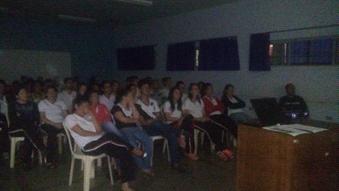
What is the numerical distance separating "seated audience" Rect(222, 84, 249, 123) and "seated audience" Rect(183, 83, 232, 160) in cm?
67

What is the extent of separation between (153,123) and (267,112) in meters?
2.26

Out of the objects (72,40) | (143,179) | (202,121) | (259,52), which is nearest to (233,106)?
(202,121)

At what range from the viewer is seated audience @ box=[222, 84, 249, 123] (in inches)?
227

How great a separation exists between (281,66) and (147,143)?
3.10 meters

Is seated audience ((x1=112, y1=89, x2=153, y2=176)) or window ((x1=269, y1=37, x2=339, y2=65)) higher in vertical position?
window ((x1=269, y1=37, x2=339, y2=65))

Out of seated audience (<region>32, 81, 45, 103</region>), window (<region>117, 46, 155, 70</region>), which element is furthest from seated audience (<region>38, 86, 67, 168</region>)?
window (<region>117, 46, 155, 70</region>)

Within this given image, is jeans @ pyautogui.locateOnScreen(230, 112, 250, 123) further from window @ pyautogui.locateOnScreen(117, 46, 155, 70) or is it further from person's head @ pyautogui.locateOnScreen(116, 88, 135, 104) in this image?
window @ pyautogui.locateOnScreen(117, 46, 155, 70)

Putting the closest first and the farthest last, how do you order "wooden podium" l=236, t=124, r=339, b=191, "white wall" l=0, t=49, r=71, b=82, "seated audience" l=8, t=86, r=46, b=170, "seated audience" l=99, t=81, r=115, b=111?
1. "wooden podium" l=236, t=124, r=339, b=191
2. "seated audience" l=8, t=86, r=46, b=170
3. "seated audience" l=99, t=81, r=115, b=111
4. "white wall" l=0, t=49, r=71, b=82

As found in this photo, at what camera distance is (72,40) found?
969 cm

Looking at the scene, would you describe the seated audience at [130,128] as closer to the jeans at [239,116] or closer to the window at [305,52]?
the jeans at [239,116]

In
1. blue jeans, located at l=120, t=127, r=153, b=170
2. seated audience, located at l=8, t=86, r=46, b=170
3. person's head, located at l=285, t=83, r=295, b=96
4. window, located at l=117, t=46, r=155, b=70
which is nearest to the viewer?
blue jeans, located at l=120, t=127, r=153, b=170

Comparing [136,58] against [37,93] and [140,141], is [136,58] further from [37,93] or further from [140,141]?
[140,141]

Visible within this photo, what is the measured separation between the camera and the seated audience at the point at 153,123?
4.32 metres

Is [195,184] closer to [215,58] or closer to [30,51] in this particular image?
[215,58]
